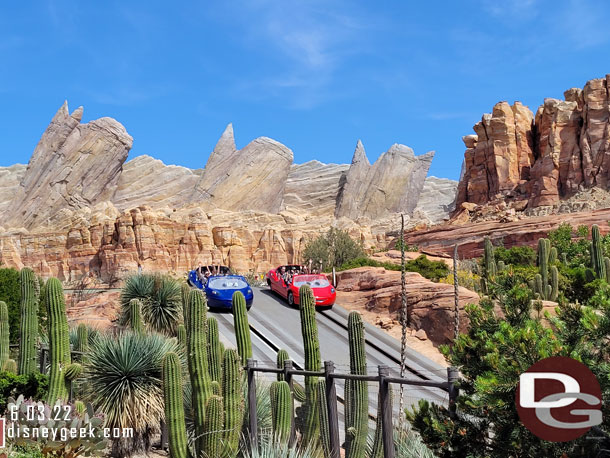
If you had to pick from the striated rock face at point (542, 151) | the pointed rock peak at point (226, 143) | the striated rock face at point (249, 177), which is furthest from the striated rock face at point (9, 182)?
the striated rock face at point (542, 151)

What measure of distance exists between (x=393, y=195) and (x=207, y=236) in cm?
5419

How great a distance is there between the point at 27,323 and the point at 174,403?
4560 mm

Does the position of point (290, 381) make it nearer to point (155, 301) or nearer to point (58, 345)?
point (58, 345)

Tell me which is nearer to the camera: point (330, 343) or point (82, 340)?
point (82, 340)

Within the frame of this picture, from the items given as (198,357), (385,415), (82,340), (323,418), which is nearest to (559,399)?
(385,415)

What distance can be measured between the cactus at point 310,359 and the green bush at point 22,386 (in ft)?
16.3

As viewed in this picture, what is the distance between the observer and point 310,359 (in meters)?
11.9

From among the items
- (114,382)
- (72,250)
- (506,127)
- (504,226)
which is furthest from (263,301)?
(506,127)

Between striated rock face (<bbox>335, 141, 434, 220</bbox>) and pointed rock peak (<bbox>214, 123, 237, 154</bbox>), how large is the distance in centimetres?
2090

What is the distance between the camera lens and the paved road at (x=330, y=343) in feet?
59.8

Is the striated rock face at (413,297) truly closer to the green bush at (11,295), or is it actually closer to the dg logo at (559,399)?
the green bush at (11,295)

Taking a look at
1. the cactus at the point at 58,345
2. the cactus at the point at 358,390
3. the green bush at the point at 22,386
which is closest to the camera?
the cactus at the point at 358,390

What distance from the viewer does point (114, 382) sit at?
488 inches

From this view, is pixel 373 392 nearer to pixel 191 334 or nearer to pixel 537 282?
pixel 191 334
